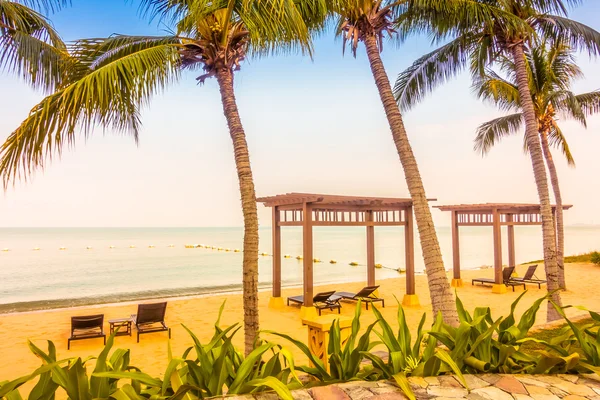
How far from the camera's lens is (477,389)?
→ 2.99 m

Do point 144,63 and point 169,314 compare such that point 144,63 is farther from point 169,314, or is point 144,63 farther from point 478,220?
point 478,220

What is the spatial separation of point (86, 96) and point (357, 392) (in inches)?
168

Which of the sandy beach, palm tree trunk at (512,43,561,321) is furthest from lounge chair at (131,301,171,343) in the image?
palm tree trunk at (512,43,561,321)

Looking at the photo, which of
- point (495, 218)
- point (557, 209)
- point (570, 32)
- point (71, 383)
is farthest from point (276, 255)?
point (557, 209)

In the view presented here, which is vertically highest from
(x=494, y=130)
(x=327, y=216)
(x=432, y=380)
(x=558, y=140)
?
(x=494, y=130)

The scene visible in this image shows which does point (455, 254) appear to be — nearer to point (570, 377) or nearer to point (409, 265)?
point (409, 265)

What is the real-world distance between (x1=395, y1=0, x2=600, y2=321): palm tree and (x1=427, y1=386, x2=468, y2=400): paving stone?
6201 mm

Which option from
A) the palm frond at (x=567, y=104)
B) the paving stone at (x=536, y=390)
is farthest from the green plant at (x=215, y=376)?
the palm frond at (x=567, y=104)

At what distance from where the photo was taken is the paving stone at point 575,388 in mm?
3035

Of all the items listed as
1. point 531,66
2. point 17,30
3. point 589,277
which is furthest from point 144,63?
point 589,277

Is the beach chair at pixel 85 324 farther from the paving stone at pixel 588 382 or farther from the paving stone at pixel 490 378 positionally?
the paving stone at pixel 588 382

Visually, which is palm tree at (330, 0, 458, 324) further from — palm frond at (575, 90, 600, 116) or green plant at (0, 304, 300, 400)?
palm frond at (575, 90, 600, 116)

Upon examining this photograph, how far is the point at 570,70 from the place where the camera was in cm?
1273

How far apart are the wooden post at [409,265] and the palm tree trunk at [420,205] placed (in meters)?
6.04
